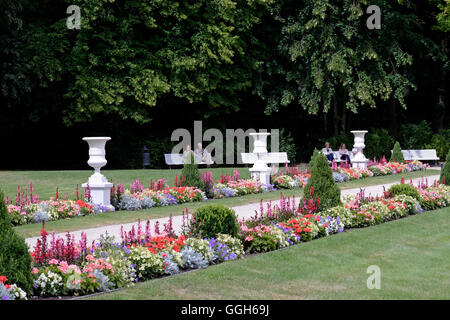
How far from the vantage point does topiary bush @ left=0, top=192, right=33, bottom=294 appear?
22.5ft

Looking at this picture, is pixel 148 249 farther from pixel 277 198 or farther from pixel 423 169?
pixel 423 169

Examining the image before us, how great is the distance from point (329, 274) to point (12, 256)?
3724mm

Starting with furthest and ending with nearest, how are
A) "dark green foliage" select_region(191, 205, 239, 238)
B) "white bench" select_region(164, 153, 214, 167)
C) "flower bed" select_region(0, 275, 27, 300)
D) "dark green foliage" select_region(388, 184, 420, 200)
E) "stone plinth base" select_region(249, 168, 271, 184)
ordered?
"white bench" select_region(164, 153, 214, 167), "stone plinth base" select_region(249, 168, 271, 184), "dark green foliage" select_region(388, 184, 420, 200), "dark green foliage" select_region(191, 205, 239, 238), "flower bed" select_region(0, 275, 27, 300)

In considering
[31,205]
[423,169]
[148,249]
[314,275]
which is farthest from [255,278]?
[423,169]

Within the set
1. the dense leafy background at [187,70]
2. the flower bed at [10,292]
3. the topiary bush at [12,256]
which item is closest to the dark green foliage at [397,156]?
the dense leafy background at [187,70]

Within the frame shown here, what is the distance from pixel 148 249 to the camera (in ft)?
27.8

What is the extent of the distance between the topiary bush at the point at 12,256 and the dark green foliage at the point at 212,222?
294 centimetres

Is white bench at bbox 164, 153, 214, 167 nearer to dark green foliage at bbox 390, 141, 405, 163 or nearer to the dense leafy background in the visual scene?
the dense leafy background

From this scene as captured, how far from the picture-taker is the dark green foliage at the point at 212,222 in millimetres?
9531

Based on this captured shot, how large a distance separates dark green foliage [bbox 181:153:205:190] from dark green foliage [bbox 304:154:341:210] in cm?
447

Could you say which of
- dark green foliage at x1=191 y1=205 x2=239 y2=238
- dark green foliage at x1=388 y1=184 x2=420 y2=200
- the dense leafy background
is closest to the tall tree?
the dense leafy background

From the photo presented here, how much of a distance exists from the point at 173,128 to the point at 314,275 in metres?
22.9

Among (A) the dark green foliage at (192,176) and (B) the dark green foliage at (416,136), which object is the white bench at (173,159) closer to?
(A) the dark green foliage at (192,176)

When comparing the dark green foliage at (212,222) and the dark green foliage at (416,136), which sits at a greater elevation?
the dark green foliage at (416,136)
